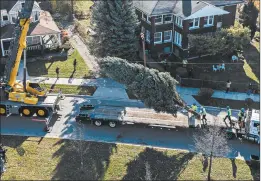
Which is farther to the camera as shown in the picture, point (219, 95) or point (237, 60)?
point (237, 60)

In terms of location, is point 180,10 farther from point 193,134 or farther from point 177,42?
point 193,134

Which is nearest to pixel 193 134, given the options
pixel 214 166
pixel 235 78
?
pixel 214 166

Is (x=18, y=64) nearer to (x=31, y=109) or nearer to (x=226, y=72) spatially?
(x=31, y=109)

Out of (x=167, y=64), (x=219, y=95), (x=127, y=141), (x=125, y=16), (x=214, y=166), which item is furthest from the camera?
(x=167, y=64)

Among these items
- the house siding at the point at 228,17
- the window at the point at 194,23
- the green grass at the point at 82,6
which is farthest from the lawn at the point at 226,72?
the green grass at the point at 82,6

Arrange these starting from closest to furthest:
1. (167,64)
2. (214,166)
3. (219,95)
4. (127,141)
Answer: (214,166) < (127,141) < (219,95) < (167,64)

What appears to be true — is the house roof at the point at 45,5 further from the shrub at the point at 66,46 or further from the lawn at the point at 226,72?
the lawn at the point at 226,72
